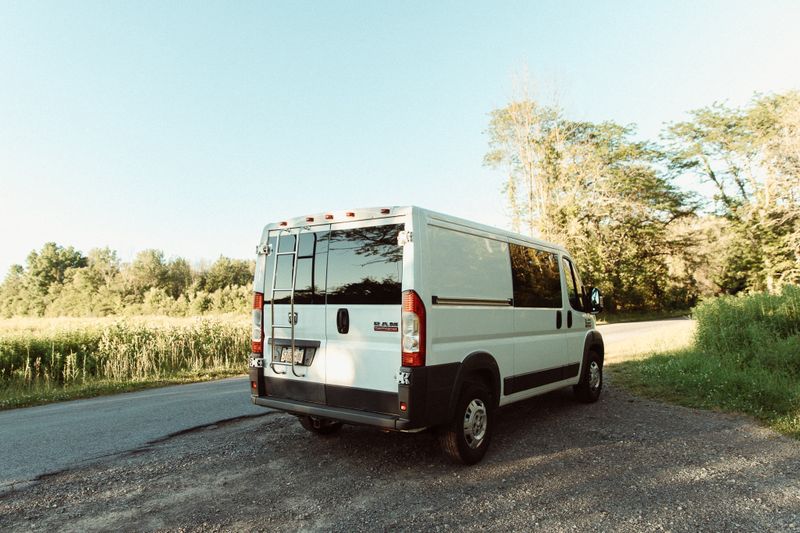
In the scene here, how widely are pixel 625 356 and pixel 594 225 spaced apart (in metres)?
21.5

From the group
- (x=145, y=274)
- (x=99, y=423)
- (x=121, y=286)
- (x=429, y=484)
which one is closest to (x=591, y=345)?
(x=429, y=484)

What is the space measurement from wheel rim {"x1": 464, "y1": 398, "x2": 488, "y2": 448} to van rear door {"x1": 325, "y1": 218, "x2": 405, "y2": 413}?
0.90 m

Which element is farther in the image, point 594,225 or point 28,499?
point 594,225

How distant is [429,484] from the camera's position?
4.28 metres

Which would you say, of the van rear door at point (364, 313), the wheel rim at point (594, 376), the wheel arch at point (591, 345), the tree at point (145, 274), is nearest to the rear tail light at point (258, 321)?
the van rear door at point (364, 313)

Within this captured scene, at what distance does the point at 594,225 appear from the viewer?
32.3m

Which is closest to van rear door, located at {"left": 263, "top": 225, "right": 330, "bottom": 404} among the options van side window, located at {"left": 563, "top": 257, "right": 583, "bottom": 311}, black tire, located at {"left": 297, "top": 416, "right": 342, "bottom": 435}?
black tire, located at {"left": 297, "top": 416, "right": 342, "bottom": 435}

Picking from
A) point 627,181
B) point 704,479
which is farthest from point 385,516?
point 627,181

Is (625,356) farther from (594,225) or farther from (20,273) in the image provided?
(20,273)

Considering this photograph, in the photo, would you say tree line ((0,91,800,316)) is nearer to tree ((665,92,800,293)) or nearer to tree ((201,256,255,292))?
tree ((665,92,800,293))

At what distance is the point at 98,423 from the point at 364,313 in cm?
452

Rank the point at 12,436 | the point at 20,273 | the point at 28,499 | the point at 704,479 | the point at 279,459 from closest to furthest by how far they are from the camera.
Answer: the point at 28,499
the point at 704,479
the point at 279,459
the point at 12,436
the point at 20,273

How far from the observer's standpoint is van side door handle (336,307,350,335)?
4.62 meters

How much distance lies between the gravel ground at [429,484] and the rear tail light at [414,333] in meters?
1.07
